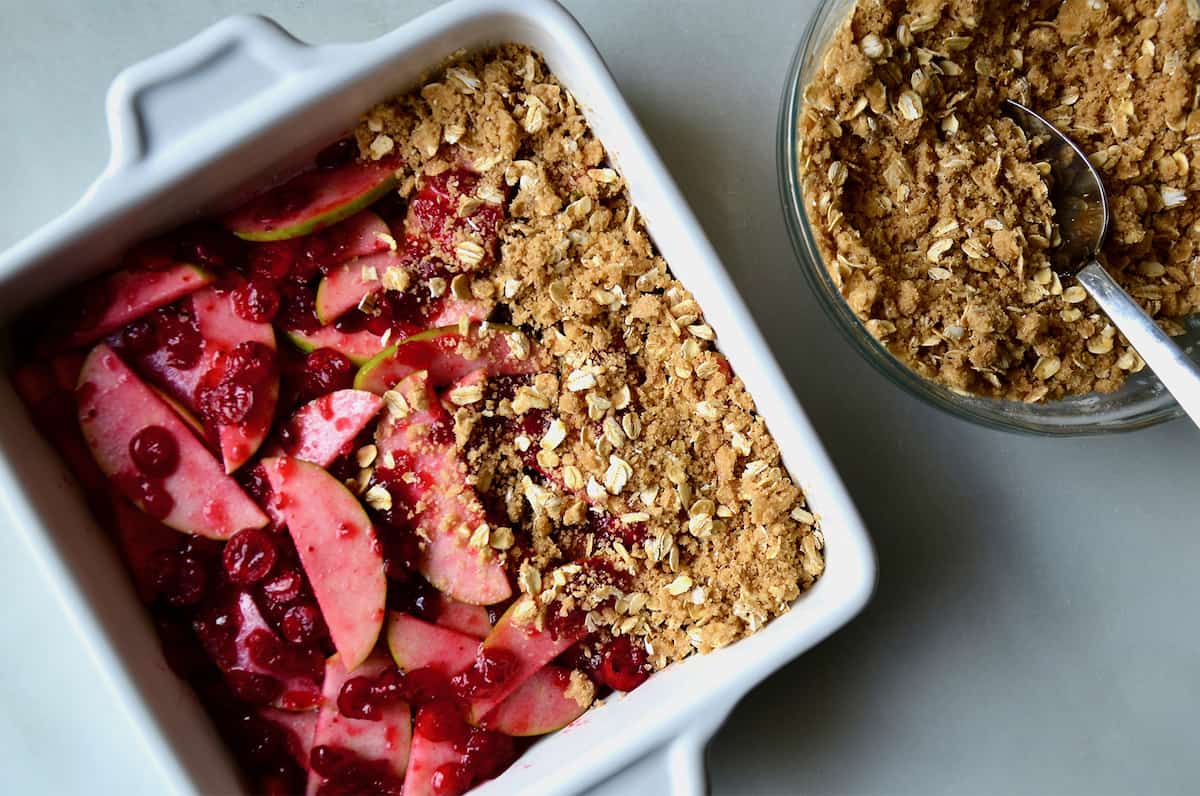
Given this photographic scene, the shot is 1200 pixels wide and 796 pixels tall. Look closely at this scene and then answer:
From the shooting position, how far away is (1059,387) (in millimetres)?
1100

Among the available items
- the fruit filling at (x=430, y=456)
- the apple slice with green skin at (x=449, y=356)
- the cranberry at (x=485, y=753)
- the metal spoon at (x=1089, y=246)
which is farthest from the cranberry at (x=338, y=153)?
the metal spoon at (x=1089, y=246)

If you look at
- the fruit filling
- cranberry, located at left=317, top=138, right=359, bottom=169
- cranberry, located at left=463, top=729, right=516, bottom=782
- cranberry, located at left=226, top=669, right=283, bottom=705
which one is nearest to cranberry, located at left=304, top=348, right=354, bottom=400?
the fruit filling

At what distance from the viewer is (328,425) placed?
1.02 m

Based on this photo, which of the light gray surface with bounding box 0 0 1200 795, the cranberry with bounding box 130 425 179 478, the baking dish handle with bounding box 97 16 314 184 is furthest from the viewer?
the light gray surface with bounding box 0 0 1200 795

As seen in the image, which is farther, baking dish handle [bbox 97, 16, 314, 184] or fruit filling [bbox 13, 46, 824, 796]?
fruit filling [bbox 13, 46, 824, 796]

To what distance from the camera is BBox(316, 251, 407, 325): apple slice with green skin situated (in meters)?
1.03

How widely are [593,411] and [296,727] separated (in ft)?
1.71

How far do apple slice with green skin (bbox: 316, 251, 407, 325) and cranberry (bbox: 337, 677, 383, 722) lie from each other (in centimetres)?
43

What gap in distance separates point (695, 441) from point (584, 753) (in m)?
0.37

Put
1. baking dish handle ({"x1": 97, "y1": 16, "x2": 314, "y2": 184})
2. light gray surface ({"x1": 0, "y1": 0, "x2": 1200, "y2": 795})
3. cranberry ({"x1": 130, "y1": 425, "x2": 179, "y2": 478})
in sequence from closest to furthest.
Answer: baking dish handle ({"x1": 97, "y1": 16, "x2": 314, "y2": 184}) → cranberry ({"x1": 130, "y1": 425, "x2": 179, "y2": 478}) → light gray surface ({"x1": 0, "y1": 0, "x2": 1200, "y2": 795})

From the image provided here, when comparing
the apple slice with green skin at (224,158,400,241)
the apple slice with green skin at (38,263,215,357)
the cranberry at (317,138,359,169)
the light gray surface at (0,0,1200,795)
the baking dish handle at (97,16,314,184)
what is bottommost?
the light gray surface at (0,0,1200,795)

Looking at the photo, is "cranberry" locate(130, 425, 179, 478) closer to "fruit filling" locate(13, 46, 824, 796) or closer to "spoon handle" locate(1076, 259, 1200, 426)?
"fruit filling" locate(13, 46, 824, 796)

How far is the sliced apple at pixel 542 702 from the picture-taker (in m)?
1.02

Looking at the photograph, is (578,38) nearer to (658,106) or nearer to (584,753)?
(658,106)
